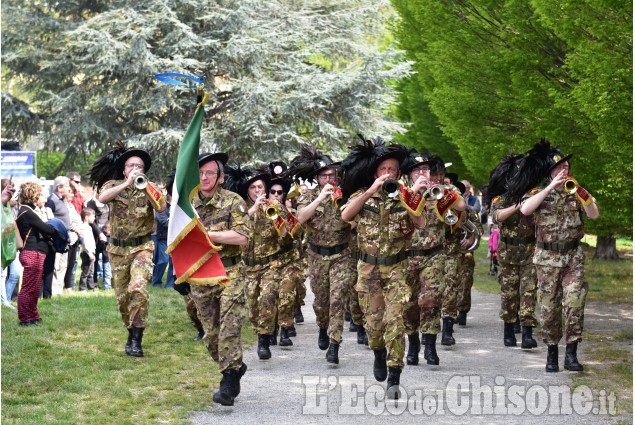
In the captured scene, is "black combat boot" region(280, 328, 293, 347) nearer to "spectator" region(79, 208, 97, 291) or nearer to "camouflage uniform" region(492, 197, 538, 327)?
"camouflage uniform" region(492, 197, 538, 327)

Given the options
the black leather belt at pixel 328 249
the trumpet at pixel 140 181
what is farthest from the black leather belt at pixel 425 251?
the trumpet at pixel 140 181

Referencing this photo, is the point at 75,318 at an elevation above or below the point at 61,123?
below

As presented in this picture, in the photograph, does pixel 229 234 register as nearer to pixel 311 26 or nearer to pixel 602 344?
pixel 602 344

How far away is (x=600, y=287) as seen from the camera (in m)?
20.3

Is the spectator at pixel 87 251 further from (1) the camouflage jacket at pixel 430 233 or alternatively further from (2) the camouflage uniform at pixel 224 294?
(2) the camouflage uniform at pixel 224 294

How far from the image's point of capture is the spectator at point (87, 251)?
17266 mm

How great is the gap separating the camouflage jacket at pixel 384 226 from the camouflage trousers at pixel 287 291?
284cm

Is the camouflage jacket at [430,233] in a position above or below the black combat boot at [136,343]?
above

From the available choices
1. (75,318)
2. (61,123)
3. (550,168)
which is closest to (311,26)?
(61,123)

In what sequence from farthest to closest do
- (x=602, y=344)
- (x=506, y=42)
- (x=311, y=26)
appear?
(x=311, y=26), (x=506, y=42), (x=602, y=344)

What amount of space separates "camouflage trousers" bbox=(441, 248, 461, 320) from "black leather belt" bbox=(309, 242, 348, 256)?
1756mm

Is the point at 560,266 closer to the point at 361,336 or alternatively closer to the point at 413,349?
the point at 413,349

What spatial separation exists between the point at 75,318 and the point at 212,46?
18.0 meters

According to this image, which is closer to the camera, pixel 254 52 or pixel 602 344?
pixel 602 344
